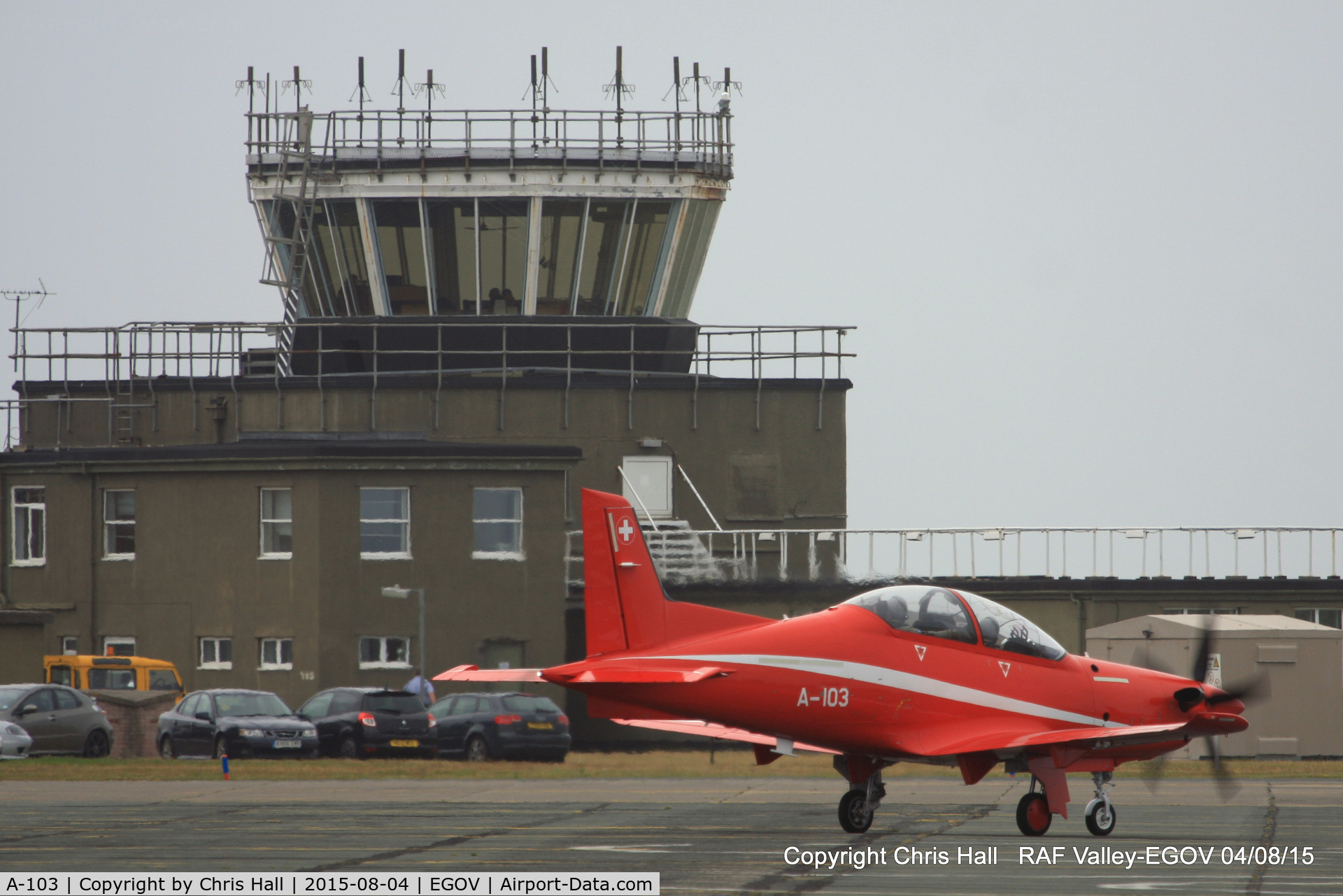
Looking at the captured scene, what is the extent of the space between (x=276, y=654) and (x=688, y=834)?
2308 cm

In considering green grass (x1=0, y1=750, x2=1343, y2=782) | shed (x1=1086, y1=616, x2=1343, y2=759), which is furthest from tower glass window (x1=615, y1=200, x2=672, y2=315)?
shed (x1=1086, y1=616, x2=1343, y2=759)

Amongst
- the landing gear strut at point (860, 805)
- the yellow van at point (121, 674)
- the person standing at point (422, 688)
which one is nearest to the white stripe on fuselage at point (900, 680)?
the landing gear strut at point (860, 805)

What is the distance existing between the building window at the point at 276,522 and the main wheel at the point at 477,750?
8.30 meters

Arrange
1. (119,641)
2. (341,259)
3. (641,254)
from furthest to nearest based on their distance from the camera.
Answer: (341,259), (641,254), (119,641)

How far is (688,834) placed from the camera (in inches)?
805

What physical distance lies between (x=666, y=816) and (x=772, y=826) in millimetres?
→ 1790

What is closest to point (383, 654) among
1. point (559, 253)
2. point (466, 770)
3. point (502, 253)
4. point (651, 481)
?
point (651, 481)

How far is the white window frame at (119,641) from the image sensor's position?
43.1 m

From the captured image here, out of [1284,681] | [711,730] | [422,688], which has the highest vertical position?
[711,730]

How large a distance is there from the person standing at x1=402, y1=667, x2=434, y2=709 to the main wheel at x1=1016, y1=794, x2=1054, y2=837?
20.4 metres

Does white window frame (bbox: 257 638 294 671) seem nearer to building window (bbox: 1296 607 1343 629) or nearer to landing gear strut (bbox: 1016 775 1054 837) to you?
building window (bbox: 1296 607 1343 629)

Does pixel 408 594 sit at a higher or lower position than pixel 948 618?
lower

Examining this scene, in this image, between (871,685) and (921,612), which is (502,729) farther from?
(871,685)

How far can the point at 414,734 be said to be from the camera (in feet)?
118
